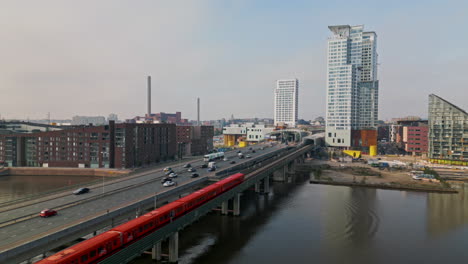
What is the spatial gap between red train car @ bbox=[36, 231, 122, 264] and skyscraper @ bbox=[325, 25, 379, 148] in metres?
125

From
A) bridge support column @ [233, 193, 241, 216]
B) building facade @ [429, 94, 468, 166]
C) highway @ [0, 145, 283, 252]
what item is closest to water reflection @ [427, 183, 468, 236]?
bridge support column @ [233, 193, 241, 216]

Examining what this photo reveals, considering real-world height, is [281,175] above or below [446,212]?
above

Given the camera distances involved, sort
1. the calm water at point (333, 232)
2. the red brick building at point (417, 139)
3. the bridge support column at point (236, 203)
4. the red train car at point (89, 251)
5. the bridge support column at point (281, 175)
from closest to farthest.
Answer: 1. the red train car at point (89, 251)
2. the calm water at point (333, 232)
3. the bridge support column at point (236, 203)
4. the bridge support column at point (281, 175)
5. the red brick building at point (417, 139)

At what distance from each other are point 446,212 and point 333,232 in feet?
87.8

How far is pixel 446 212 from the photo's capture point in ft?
181

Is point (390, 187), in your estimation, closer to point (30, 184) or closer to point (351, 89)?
point (351, 89)

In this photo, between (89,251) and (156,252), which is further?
(156,252)

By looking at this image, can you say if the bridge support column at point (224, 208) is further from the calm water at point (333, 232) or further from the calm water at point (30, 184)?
the calm water at point (30, 184)

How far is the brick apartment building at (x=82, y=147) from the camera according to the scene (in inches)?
3565

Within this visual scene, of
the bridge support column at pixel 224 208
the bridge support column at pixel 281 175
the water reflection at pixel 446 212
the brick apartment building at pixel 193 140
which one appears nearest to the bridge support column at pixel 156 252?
the bridge support column at pixel 224 208

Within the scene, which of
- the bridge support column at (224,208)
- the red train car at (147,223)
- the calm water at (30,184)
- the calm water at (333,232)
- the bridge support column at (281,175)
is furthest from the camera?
the bridge support column at (281,175)

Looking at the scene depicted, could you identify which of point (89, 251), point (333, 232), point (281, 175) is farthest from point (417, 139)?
point (89, 251)

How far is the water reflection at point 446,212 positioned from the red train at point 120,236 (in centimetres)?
3589

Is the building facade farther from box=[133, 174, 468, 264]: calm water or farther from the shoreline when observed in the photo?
box=[133, 174, 468, 264]: calm water
